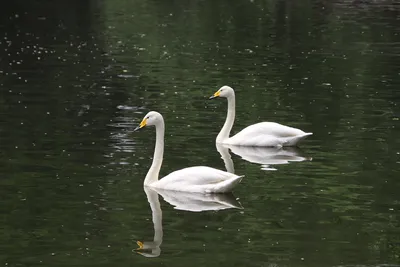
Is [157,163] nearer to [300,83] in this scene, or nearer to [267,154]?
[267,154]

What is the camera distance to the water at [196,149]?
14033 millimetres

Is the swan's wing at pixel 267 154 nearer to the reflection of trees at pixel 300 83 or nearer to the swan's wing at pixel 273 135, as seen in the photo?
the swan's wing at pixel 273 135

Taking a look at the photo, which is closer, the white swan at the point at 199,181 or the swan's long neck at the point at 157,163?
the white swan at the point at 199,181

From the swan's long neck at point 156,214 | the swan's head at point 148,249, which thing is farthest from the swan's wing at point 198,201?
the swan's head at point 148,249

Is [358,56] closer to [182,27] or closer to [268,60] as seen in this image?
[268,60]

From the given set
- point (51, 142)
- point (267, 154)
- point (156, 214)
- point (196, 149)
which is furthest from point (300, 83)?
point (156, 214)

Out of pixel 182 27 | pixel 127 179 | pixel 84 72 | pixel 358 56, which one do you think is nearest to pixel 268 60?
pixel 358 56

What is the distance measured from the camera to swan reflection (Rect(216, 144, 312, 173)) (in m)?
20.0

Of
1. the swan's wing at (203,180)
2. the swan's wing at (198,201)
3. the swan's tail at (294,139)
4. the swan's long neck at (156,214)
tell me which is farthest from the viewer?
the swan's tail at (294,139)

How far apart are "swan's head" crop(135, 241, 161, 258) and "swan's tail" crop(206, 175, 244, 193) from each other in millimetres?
2845

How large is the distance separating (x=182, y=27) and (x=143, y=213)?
35.9 m

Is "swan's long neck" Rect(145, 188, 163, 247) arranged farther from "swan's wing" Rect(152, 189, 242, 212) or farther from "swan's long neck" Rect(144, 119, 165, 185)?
"swan's long neck" Rect(144, 119, 165, 185)

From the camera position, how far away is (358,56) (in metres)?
37.6

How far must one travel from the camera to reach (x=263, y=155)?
20828 millimetres
